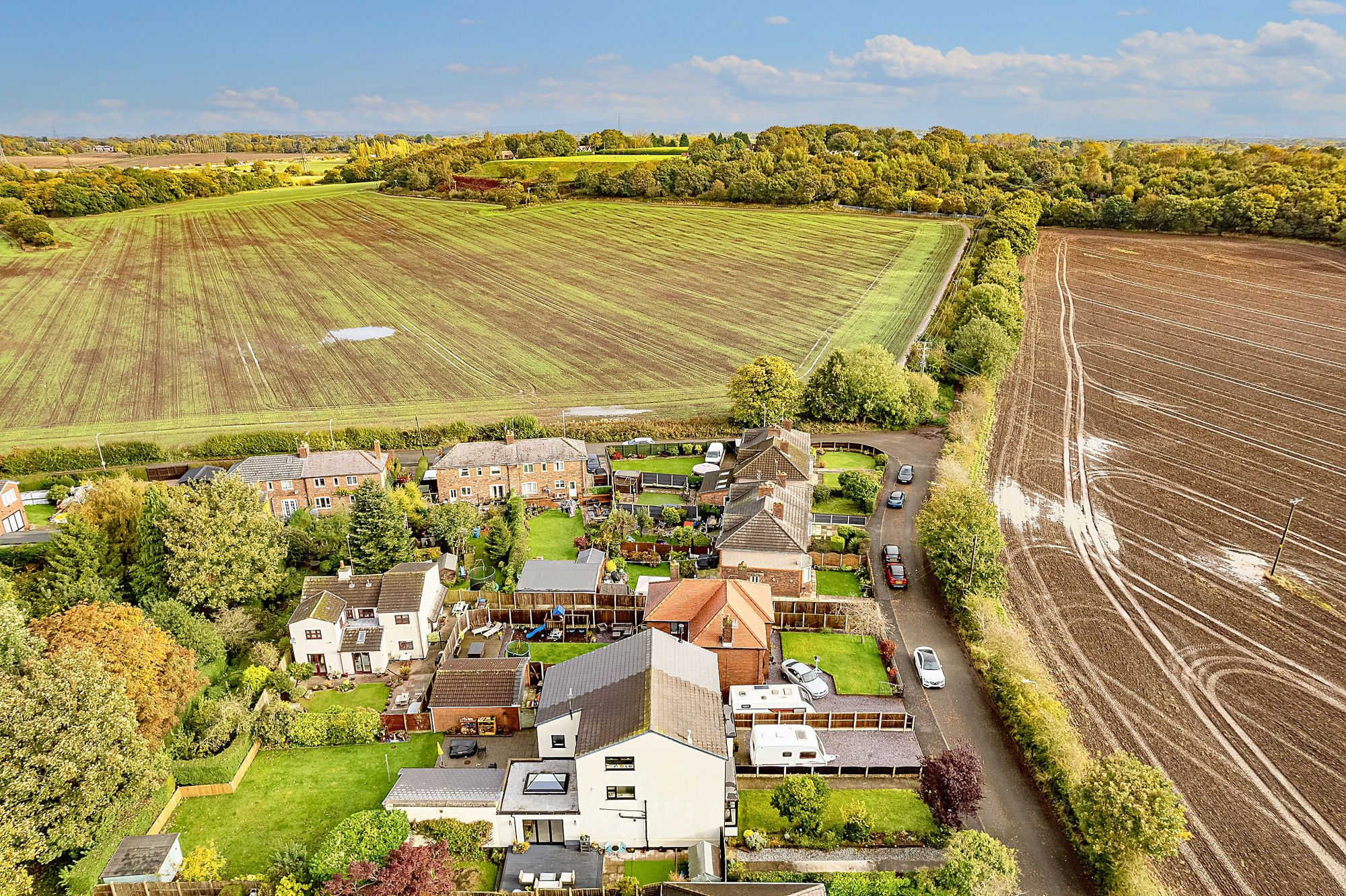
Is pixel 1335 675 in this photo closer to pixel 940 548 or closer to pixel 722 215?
pixel 940 548

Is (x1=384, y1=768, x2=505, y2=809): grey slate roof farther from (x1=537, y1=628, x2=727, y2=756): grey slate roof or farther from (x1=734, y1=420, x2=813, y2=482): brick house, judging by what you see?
(x1=734, y1=420, x2=813, y2=482): brick house

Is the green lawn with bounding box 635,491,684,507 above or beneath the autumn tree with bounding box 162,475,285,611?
beneath

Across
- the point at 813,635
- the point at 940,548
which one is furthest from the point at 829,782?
the point at 940,548

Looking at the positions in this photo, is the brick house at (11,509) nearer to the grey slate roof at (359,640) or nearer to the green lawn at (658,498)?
the grey slate roof at (359,640)

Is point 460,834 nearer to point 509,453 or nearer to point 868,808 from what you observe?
point 868,808

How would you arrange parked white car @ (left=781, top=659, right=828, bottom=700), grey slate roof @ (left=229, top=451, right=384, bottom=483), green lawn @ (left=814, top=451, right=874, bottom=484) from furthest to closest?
green lawn @ (left=814, top=451, right=874, bottom=484)
grey slate roof @ (left=229, top=451, right=384, bottom=483)
parked white car @ (left=781, top=659, right=828, bottom=700)

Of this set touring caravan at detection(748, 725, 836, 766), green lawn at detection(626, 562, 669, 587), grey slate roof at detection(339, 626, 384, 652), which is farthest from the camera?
green lawn at detection(626, 562, 669, 587)

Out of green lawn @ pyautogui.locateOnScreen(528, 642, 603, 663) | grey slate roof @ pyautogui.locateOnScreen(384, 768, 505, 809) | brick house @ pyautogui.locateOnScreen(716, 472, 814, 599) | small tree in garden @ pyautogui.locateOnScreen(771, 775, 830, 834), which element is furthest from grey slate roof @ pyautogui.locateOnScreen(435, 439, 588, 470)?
small tree in garden @ pyautogui.locateOnScreen(771, 775, 830, 834)
